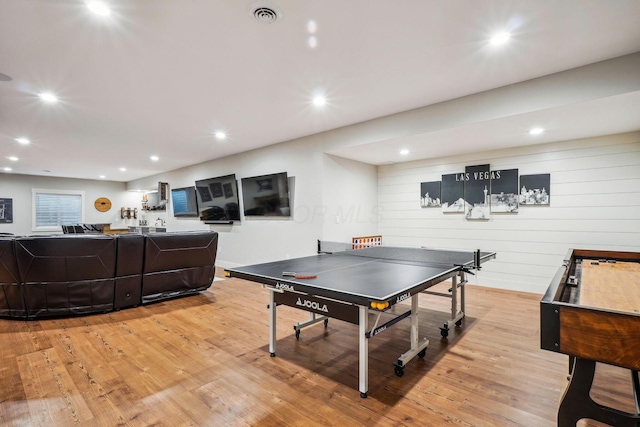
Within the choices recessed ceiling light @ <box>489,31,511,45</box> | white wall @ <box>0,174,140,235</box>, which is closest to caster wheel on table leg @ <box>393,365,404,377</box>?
recessed ceiling light @ <box>489,31,511,45</box>

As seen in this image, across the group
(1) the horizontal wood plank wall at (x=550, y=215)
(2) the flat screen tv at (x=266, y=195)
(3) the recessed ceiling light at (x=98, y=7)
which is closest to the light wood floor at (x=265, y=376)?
(1) the horizontal wood plank wall at (x=550, y=215)

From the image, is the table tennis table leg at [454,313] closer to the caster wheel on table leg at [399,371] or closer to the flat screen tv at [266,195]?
the caster wheel on table leg at [399,371]

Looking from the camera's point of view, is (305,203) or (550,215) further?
(305,203)

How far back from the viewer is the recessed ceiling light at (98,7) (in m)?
1.99

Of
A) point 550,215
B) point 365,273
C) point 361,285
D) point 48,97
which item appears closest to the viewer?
point 361,285

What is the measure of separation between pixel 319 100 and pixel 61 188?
10.4 m

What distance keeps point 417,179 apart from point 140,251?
15.5 ft

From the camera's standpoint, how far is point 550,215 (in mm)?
4414

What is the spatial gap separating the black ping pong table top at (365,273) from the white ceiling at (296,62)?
181 cm

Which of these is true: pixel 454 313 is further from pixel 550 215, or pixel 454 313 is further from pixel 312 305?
pixel 550 215

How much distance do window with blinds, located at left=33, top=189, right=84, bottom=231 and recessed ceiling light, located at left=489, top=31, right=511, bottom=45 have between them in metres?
12.2

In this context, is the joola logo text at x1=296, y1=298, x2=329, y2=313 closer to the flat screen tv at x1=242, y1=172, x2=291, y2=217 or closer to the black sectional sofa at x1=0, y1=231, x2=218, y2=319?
the black sectional sofa at x1=0, y1=231, x2=218, y2=319

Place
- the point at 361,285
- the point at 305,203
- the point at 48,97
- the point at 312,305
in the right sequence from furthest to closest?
the point at 305,203 → the point at 48,97 → the point at 312,305 → the point at 361,285

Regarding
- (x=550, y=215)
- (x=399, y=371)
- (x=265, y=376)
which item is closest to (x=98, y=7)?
(x=265, y=376)
